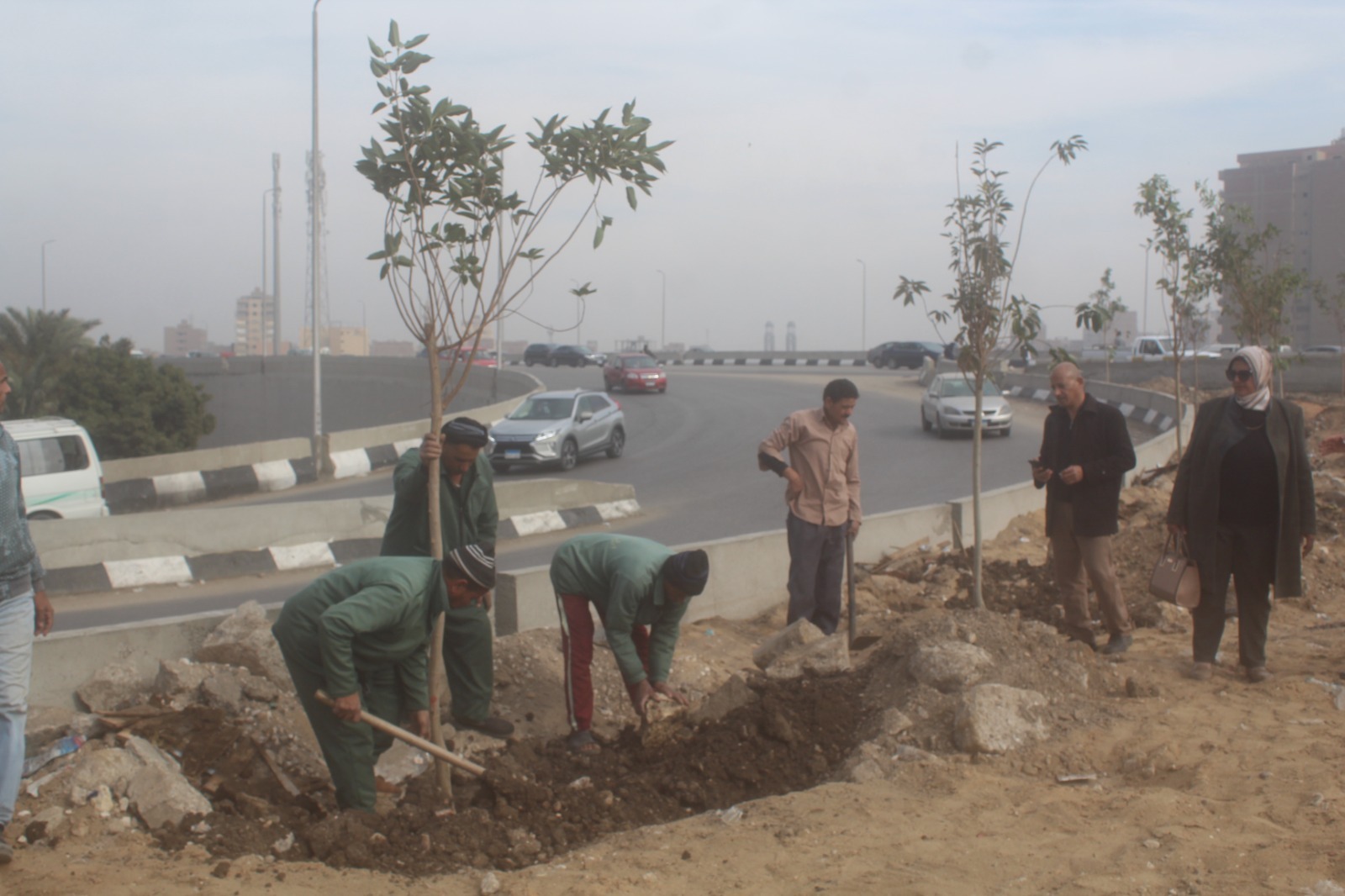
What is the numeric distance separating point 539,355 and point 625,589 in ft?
202

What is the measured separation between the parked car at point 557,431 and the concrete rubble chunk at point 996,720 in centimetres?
1554

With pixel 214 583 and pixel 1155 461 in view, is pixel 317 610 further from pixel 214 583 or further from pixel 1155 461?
pixel 1155 461

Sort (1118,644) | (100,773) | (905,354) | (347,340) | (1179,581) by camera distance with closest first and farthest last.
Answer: (100,773) < (1179,581) < (1118,644) < (905,354) < (347,340)

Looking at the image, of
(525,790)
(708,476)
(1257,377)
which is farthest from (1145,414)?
(525,790)

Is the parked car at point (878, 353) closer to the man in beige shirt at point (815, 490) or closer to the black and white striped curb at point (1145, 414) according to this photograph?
the black and white striped curb at point (1145, 414)

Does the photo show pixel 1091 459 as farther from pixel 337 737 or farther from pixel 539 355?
pixel 539 355

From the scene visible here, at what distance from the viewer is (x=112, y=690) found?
19.6ft

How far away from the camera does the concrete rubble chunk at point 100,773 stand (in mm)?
4801

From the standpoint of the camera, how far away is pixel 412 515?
19.4 feet

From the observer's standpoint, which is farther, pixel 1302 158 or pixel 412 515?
pixel 1302 158

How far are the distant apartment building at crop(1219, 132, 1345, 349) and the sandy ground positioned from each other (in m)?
78.3

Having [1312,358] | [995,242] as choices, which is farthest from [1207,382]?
[995,242]

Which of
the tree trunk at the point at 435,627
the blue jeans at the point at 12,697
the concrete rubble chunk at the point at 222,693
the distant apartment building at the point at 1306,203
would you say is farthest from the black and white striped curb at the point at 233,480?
the distant apartment building at the point at 1306,203

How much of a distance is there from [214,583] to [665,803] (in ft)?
24.9
